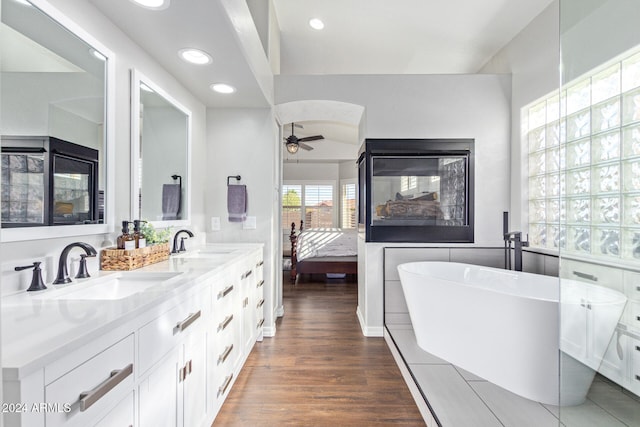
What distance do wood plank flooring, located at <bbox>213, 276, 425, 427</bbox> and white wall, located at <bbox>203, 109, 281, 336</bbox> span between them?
0.45 metres

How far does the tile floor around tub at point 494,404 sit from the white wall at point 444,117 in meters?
1.03

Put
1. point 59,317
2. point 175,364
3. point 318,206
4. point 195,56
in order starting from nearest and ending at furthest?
point 59,317 < point 175,364 < point 195,56 < point 318,206

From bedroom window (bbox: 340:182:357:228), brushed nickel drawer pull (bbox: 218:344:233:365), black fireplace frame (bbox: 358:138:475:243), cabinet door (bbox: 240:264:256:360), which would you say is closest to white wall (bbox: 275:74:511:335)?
black fireplace frame (bbox: 358:138:475:243)

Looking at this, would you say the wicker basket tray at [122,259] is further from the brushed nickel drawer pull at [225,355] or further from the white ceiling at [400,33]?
the white ceiling at [400,33]

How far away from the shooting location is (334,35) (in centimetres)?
357

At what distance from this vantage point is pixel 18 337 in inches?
30.0

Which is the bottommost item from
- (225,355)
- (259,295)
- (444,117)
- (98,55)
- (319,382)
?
(319,382)

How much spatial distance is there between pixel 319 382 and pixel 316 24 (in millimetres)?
3384

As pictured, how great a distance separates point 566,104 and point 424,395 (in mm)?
1750

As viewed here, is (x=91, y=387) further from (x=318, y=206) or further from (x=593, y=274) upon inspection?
(x=318, y=206)

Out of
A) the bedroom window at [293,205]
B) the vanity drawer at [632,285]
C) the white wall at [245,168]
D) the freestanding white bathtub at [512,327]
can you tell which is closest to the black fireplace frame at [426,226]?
the freestanding white bathtub at [512,327]

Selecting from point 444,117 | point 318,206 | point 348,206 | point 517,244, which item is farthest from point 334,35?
point 318,206

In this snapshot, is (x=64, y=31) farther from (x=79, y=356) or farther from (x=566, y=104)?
(x=566, y=104)

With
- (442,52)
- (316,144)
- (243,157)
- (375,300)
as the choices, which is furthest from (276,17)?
(316,144)
